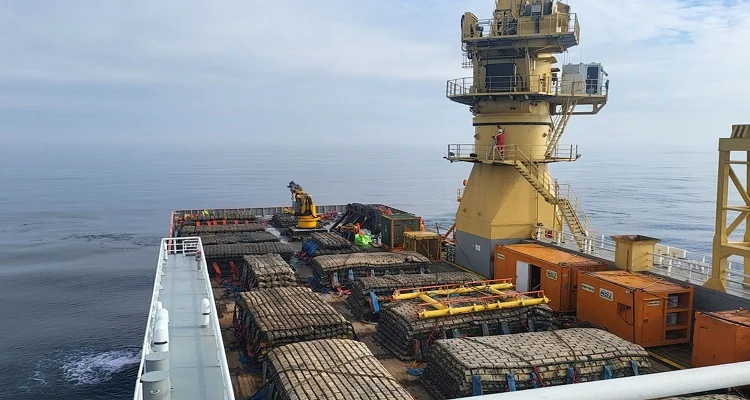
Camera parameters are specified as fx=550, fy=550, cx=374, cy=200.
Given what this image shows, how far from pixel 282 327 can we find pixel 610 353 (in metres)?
7.51

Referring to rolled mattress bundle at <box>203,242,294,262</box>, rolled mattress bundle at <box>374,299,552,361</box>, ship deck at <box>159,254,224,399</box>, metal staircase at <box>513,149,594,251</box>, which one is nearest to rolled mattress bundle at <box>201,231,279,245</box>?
rolled mattress bundle at <box>203,242,294,262</box>

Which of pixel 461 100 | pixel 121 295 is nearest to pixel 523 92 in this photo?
pixel 461 100

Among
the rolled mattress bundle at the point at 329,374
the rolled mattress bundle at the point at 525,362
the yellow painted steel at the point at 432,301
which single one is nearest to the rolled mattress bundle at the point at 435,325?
the yellow painted steel at the point at 432,301

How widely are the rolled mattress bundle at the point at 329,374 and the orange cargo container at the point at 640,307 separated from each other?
835cm

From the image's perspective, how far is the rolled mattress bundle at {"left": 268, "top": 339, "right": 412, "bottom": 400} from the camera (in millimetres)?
9508

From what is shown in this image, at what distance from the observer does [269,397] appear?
11.2m

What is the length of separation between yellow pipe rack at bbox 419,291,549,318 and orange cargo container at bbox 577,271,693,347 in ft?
6.97

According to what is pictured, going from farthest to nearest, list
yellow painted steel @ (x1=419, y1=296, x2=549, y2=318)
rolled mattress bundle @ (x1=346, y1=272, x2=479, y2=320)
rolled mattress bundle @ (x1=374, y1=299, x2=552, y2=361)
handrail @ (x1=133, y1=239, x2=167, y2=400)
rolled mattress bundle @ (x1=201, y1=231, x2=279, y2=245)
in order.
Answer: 1. rolled mattress bundle @ (x1=201, y1=231, x2=279, y2=245)
2. rolled mattress bundle @ (x1=346, y1=272, x2=479, y2=320)
3. yellow painted steel @ (x1=419, y1=296, x2=549, y2=318)
4. rolled mattress bundle @ (x1=374, y1=299, x2=552, y2=361)
5. handrail @ (x1=133, y1=239, x2=167, y2=400)

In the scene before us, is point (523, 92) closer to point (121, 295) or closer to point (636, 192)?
point (121, 295)

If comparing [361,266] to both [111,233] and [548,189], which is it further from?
[111,233]

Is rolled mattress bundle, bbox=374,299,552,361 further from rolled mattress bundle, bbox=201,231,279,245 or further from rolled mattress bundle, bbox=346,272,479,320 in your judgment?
rolled mattress bundle, bbox=201,231,279,245

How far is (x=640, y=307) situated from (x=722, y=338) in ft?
8.61

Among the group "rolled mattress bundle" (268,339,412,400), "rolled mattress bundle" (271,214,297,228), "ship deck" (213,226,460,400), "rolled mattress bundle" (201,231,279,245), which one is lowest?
"ship deck" (213,226,460,400)

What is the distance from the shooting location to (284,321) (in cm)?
1373
